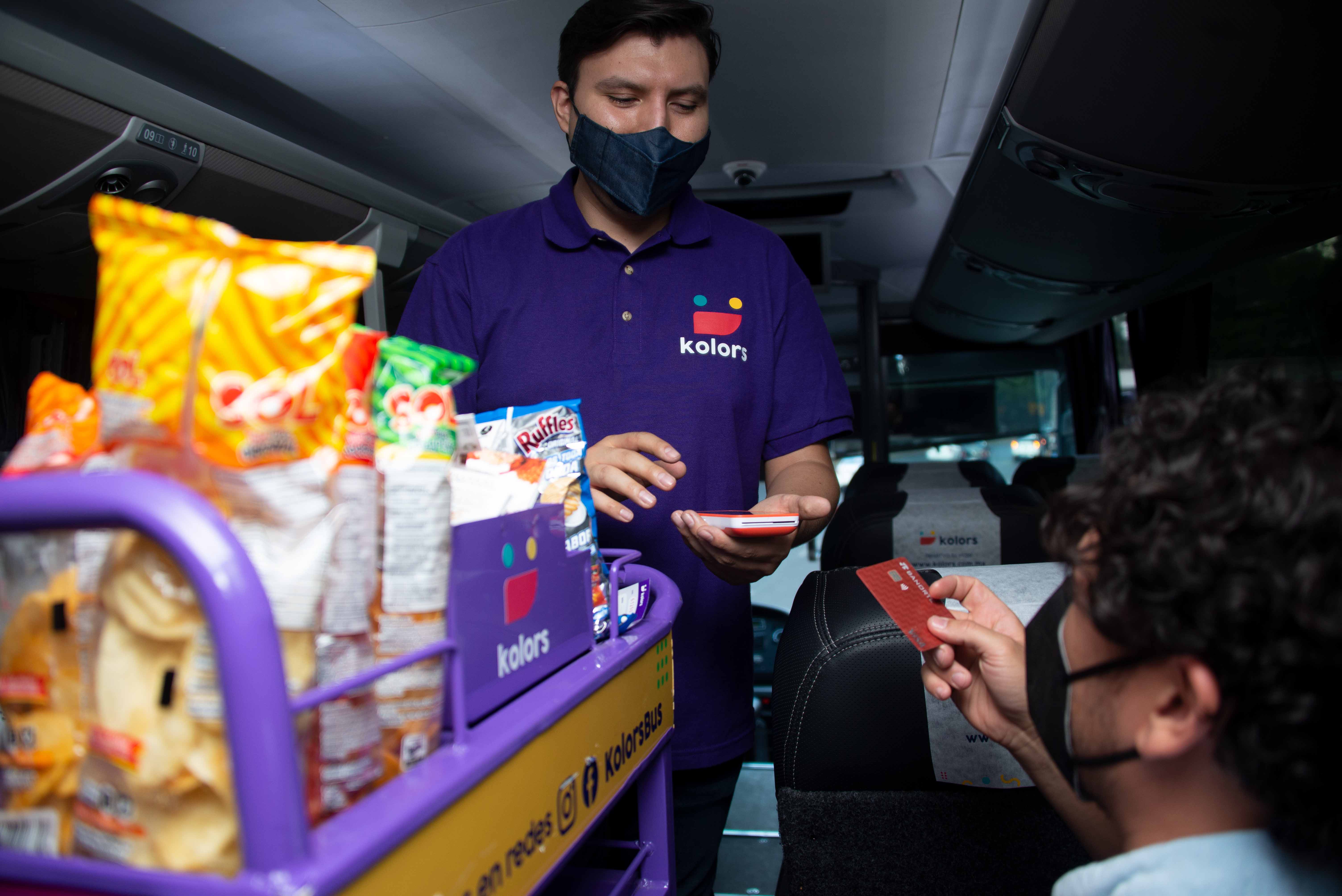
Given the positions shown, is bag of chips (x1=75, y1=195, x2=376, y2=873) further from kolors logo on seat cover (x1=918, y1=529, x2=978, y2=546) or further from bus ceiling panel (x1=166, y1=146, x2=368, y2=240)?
kolors logo on seat cover (x1=918, y1=529, x2=978, y2=546)

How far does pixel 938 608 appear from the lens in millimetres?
1152

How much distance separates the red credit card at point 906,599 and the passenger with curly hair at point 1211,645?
0.68 ft

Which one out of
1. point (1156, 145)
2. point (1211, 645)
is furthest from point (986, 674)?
point (1156, 145)

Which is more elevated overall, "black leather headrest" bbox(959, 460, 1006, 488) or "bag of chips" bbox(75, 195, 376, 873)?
"black leather headrest" bbox(959, 460, 1006, 488)

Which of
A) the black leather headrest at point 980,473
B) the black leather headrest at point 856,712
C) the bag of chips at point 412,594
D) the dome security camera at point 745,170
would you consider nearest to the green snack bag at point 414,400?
the bag of chips at point 412,594

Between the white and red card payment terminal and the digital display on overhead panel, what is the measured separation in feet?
6.70

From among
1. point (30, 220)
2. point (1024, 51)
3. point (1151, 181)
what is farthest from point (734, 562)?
point (30, 220)

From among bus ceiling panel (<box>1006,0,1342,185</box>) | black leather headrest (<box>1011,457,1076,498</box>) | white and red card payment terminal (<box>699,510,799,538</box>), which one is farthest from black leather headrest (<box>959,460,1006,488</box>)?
white and red card payment terminal (<box>699,510,799,538</box>)

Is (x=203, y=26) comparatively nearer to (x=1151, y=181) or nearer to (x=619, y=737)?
(x=619, y=737)

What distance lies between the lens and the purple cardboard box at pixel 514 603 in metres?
0.69

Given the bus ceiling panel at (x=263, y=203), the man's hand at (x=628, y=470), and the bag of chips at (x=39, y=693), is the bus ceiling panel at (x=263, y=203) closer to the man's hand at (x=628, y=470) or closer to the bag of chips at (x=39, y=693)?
the man's hand at (x=628, y=470)

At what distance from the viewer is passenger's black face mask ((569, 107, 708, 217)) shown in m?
1.56

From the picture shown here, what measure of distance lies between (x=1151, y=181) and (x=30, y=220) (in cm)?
333

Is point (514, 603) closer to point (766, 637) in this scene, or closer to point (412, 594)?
point (412, 594)
